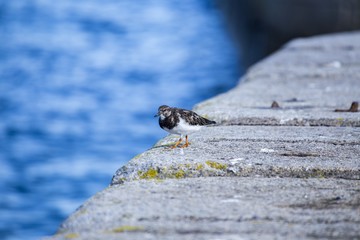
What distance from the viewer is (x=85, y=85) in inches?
569

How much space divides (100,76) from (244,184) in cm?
1275

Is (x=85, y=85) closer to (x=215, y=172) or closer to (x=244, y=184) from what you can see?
(x=215, y=172)

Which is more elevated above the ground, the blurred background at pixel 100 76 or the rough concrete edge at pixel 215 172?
the blurred background at pixel 100 76

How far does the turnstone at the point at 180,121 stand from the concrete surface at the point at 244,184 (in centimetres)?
6

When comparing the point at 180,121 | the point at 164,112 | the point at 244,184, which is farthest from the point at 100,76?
the point at 244,184

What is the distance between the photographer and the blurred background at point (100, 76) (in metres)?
8.38

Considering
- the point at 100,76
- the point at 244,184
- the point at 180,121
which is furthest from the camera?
the point at 100,76

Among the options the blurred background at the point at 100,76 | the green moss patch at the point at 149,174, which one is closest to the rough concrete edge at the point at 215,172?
the green moss patch at the point at 149,174

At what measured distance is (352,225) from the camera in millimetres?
2143

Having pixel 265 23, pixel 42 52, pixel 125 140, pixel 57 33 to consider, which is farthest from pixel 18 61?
pixel 125 140

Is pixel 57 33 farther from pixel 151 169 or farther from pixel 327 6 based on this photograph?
pixel 151 169

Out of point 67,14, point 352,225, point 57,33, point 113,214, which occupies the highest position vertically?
point 67,14

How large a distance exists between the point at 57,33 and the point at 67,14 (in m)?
3.17

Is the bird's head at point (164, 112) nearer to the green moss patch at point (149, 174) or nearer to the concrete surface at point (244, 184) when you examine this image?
the concrete surface at point (244, 184)
